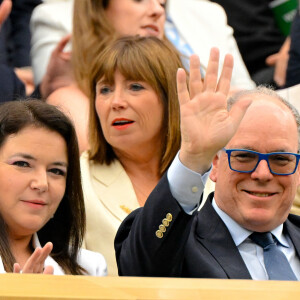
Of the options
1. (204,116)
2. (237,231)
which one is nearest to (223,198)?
(237,231)

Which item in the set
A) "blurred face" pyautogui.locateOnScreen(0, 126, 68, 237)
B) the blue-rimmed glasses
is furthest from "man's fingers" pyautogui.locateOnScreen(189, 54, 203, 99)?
"blurred face" pyautogui.locateOnScreen(0, 126, 68, 237)

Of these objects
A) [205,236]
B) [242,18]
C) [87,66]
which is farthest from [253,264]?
[242,18]

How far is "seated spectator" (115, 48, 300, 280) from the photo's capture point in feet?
7.36

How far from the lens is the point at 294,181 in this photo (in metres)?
2.68

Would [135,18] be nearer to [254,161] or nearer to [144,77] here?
[144,77]

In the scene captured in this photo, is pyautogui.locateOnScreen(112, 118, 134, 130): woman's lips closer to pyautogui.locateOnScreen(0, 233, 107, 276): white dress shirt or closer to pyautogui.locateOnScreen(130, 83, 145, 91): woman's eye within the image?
pyautogui.locateOnScreen(130, 83, 145, 91): woman's eye

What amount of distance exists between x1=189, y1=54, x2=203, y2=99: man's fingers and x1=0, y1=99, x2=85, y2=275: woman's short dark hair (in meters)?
0.68

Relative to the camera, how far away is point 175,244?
7.61 feet

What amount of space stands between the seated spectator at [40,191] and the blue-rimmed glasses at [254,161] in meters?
0.53

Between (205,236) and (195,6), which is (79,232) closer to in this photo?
(205,236)

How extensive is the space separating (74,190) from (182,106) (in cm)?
73

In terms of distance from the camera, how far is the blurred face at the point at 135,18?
400 centimetres

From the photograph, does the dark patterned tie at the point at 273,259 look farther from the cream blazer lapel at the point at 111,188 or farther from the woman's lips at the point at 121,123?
the woman's lips at the point at 121,123

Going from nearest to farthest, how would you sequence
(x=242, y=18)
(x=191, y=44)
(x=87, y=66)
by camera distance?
(x=87, y=66)
(x=191, y=44)
(x=242, y=18)
